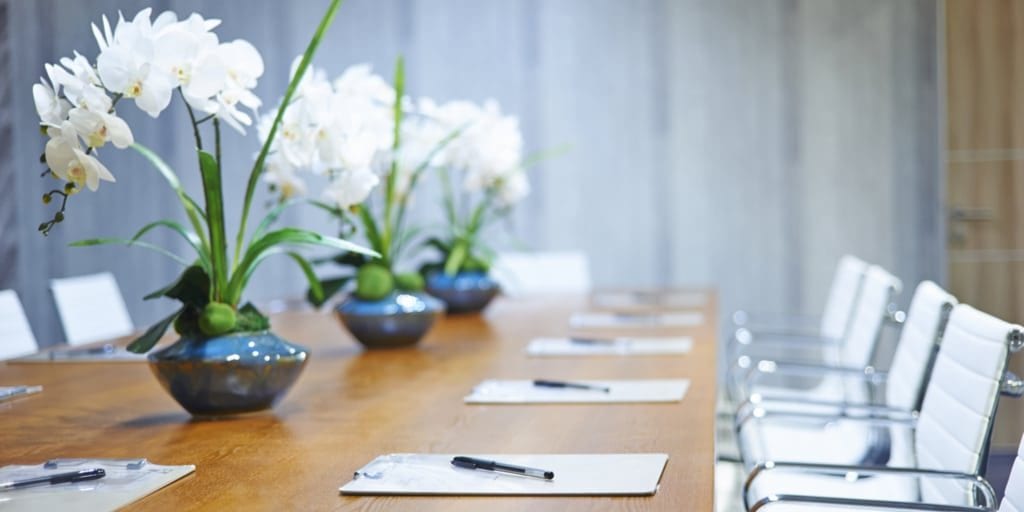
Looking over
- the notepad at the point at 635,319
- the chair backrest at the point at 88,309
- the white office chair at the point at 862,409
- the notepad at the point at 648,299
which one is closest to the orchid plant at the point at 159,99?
the white office chair at the point at 862,409

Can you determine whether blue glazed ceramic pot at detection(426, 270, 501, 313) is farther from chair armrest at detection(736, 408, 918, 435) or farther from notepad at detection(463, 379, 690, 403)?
notepad at detection(463, 379, 690, 403)

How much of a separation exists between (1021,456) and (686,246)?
5.17m

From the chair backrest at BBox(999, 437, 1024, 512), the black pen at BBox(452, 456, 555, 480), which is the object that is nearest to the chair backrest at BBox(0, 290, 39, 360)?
the black pen at BBox(452, 456, 555, 480)

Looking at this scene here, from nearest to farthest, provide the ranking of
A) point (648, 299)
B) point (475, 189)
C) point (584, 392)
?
Result: 1. point (584, 392)
2. point (475, 189)
3. point (648, 299)

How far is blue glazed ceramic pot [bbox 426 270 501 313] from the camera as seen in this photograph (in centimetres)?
433

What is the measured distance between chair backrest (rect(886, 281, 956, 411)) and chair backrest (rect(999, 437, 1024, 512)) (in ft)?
3.01

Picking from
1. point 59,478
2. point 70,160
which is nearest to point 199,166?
point 70,160

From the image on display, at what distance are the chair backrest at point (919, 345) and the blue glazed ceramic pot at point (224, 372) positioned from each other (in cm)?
146

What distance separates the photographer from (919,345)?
314 centimetres

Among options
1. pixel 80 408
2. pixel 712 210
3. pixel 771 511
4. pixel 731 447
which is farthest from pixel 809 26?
pixel 80 408

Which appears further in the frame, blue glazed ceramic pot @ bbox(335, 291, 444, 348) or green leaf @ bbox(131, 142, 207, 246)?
blue glazed ceramic pot @ bbox(335, 291, 444, 348)

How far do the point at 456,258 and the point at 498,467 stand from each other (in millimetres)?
2453

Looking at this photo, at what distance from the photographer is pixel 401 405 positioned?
253 centimetres

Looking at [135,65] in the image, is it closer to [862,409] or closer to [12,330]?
[862,409]
